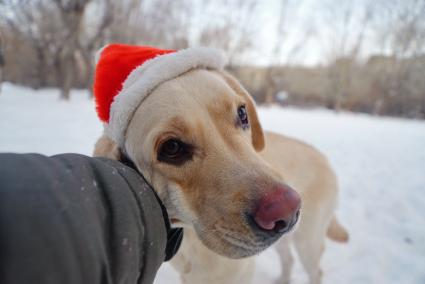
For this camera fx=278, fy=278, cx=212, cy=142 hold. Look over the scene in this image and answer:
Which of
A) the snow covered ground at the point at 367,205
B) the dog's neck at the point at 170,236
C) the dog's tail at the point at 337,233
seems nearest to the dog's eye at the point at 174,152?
the dog's neck at the point at 170,236

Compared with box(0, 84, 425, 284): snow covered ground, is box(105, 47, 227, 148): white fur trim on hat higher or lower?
higher

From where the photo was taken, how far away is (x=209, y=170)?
1248mm

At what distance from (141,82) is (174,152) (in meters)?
0.40

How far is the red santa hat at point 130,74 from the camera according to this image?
1380 mm

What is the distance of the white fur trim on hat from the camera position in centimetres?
137

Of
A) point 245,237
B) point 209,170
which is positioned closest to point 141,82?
point 209,170

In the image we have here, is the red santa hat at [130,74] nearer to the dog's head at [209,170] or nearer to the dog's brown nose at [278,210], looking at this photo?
the dog's head at [209,170]

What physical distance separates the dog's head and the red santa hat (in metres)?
0.05

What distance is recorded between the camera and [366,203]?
4066mm

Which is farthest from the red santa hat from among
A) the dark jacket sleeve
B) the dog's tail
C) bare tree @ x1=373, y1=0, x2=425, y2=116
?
bare tree @ x1=373, y1=0, x2=425, y2=116

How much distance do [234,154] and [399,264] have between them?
2.49 metres

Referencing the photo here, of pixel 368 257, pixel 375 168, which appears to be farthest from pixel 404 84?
pixel 368 257

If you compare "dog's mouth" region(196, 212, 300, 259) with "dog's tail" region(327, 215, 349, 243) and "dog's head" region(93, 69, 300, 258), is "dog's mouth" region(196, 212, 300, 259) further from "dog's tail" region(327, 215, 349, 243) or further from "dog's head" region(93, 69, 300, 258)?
"dog's tail" region(327, 215, 349, 243)

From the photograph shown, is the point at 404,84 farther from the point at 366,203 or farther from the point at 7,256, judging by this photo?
→ the point at 7,256
